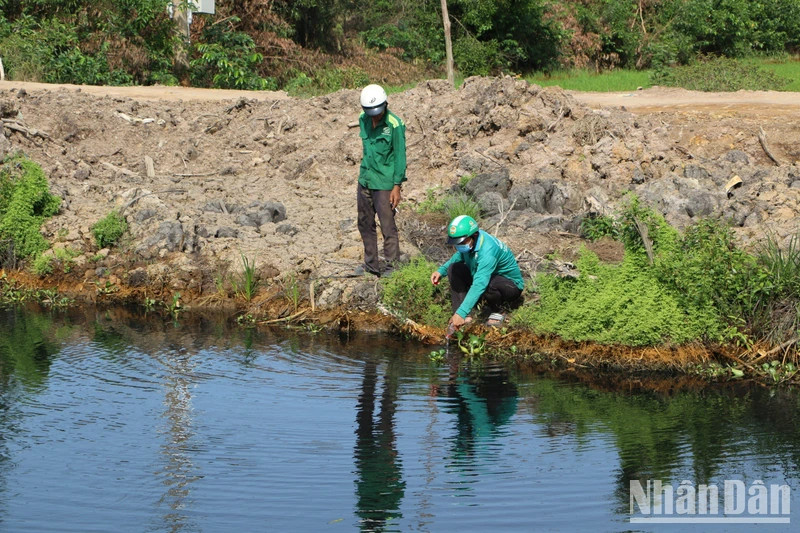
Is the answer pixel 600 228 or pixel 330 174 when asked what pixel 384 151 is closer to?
pixel 600 228

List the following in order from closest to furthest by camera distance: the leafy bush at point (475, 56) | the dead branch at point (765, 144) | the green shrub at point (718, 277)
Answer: the green shrub at point (718, 277) < the dead branch at point (765, 144) < the leafy bush at point (475, 56)

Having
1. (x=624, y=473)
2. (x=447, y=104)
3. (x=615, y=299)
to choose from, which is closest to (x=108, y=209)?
(x=447, y=104)

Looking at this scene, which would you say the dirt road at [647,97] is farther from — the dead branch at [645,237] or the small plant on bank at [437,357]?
the small plant on bank at [437,357]

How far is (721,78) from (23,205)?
46.5ft

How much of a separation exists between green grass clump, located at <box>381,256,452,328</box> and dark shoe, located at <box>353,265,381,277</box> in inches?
13.4

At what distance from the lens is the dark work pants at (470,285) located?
29.3 feet

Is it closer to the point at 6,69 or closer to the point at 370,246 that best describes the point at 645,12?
the point at 6,69

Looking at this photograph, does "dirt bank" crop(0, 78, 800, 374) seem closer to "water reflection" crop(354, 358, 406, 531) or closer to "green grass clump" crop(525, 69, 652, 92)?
"water reflection" crop(354, 358, 406, 531)

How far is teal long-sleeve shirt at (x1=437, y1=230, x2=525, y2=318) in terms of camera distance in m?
8.33

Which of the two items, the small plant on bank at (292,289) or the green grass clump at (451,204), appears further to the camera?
the green grass clump at (451,204)

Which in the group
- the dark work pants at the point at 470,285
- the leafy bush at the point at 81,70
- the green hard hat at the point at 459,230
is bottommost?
the dark work pants at the point at 470,285

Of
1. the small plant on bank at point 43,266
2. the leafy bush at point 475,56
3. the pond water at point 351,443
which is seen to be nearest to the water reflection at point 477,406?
the pond water at point 351,443

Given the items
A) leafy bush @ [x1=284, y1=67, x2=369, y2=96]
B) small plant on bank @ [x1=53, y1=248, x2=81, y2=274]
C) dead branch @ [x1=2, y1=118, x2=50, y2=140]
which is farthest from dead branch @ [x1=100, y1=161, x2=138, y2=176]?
leafy bush @ [x1=284, y1=67, x2=369, y2=96]

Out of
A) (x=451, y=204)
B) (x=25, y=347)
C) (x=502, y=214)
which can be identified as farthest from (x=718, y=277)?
(x=25, y=347)
